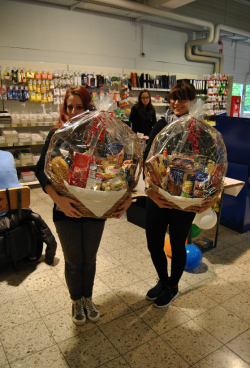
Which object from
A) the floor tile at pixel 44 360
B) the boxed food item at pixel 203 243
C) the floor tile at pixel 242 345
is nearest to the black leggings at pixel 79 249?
the floor tile at pixel 44 360

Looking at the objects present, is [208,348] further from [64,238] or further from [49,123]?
[49,123]

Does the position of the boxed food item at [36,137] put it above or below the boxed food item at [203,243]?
above

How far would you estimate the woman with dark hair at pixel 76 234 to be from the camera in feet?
4.99

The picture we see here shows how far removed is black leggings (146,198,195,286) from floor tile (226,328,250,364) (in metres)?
0.48

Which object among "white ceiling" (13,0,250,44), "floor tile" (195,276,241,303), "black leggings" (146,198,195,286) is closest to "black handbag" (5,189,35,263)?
"black leggings" (146,198,195,286)

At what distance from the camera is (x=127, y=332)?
1.75 meters

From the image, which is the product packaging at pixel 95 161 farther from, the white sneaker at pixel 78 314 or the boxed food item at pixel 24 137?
the boxed food item at pixel 24 137

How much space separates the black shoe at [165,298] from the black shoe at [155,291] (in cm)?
5

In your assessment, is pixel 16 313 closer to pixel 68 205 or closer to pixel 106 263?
pixel 106 263

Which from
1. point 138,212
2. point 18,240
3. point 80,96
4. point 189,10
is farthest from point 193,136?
point 189,10

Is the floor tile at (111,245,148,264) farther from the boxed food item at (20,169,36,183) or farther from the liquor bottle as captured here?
the boxed food item at (20,169,36,183)

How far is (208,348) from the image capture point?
1646 mm

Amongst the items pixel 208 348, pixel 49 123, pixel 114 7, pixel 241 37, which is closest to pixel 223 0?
pixel 241 37

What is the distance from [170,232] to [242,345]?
78 cm
